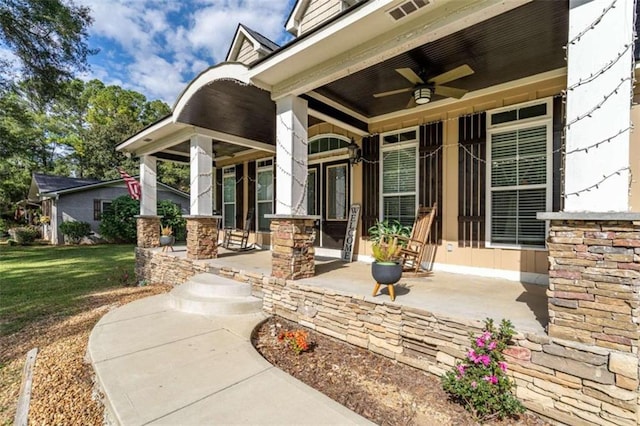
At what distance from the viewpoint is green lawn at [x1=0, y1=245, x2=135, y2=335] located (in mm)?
4984

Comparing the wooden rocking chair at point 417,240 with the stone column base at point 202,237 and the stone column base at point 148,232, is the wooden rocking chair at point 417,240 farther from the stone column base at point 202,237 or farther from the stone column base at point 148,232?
the stone column base at point 148,232

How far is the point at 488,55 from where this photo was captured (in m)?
3.68

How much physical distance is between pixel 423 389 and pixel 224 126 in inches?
231

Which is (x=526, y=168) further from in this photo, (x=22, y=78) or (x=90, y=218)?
(x=90, y=218)

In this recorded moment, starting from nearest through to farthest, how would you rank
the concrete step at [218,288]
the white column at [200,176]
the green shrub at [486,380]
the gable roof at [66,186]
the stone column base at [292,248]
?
1. the green shrub at [486,380]
2. the stone column base at [292,248]
3. the concrete step at [218,288]
4. the white column at [200,176]
5. the gable roof at [66,186]

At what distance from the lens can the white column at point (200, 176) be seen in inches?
244

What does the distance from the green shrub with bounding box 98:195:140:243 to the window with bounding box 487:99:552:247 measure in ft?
51.9

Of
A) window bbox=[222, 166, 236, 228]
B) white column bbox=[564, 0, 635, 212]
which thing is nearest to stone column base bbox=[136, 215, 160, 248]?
window bbox=[222, 166, 236, 228]

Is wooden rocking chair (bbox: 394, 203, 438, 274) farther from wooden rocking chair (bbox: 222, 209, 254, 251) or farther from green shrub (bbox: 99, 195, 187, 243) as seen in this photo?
green shrub (bbox: 99, 195, 187, 243)

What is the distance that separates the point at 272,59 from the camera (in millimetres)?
3885

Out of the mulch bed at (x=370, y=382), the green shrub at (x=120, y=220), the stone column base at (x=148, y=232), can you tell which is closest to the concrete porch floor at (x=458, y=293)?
the mulch bed at (x=370, y=382)

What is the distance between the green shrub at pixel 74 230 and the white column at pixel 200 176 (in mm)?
12944

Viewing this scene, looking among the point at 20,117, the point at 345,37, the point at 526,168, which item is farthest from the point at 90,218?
the point at 526,168

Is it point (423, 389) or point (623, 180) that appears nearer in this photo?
point (623, 180)
